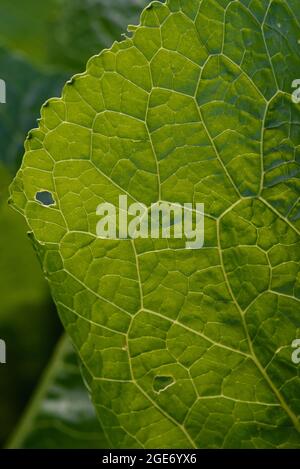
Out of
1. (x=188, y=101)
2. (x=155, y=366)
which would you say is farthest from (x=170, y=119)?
(x=155, y=366)

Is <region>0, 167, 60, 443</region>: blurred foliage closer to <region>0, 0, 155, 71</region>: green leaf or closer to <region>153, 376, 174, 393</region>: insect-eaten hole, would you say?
<region>0, 0, 155, 71</region>: green leaf

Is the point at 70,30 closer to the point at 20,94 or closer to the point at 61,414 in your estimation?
the point at 20,94

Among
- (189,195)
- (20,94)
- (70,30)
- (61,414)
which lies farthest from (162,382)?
(70,30)

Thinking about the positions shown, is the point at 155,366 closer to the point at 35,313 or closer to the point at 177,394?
the point at 177,394

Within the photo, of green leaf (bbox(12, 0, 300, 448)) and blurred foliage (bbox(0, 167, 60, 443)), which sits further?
blurred foliage (bbox(0, 167, 60, 443))

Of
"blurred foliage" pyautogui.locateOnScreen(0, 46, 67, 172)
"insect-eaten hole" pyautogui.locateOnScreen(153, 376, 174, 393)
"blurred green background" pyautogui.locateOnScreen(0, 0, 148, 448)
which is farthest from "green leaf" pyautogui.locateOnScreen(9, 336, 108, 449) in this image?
"insect-eaten hole" pyautogui.locateOnScreen(153, 376, 174, 393)

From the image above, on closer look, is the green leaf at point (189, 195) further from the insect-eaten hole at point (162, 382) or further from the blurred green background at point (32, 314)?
the blurred green background at point (32, 314)

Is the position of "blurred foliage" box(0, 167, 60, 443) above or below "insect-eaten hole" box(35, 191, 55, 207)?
below
